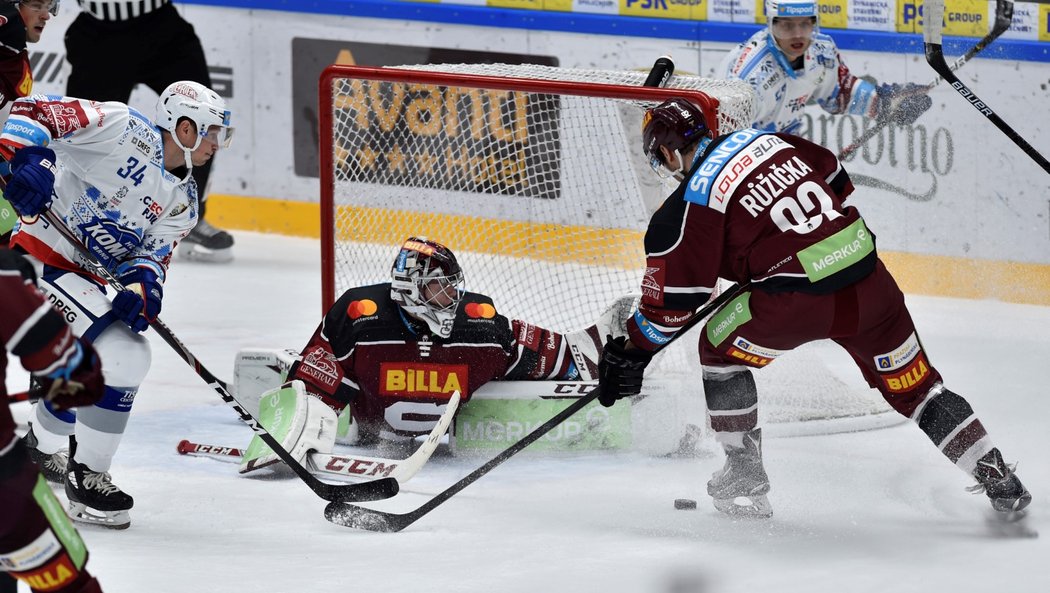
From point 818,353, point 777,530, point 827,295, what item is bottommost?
point 818,353

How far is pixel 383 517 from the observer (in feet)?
13.2

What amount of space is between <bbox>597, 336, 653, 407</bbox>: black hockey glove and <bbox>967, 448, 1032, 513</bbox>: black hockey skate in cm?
84

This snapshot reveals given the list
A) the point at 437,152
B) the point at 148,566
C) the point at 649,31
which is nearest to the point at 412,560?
the point at 148,566

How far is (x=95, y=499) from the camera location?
3996 mm

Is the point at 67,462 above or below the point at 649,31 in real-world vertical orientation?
below

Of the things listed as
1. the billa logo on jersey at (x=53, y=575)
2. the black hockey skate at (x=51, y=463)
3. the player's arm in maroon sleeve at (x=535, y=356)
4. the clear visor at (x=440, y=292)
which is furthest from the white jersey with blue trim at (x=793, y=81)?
the billa logo on jersey at (x=53, y=575)

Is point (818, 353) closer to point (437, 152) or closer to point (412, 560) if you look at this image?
point (437, 152)

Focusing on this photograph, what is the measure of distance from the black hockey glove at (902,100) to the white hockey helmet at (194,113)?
2789 mm

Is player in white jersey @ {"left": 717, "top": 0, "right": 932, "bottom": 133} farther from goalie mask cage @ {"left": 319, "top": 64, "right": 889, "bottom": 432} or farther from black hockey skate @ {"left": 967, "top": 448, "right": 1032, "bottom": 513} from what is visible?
black hockey skate @ {"left": 967, "top": 448, "right": 1032, "bottom": 513}

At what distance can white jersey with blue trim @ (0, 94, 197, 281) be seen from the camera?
402 centimetres

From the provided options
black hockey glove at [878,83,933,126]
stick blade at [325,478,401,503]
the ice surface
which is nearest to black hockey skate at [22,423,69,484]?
the ice surface

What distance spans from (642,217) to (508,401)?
117cm

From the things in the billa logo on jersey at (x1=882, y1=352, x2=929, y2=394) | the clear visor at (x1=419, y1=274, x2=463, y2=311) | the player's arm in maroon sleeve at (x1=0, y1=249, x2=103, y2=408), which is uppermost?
the player's arm in maroon sleeve at (x1=0, y1=249, x2=103, y2=408)

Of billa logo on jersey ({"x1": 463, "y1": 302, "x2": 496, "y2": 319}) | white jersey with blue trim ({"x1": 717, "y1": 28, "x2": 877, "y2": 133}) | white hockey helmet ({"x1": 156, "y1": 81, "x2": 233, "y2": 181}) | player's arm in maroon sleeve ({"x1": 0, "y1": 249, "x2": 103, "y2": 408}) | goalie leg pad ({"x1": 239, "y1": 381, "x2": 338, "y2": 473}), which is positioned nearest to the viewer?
player's arm in maroon sleeve ({"x1": 0, "y1": 249, "x2": 103, "y2": 408})
